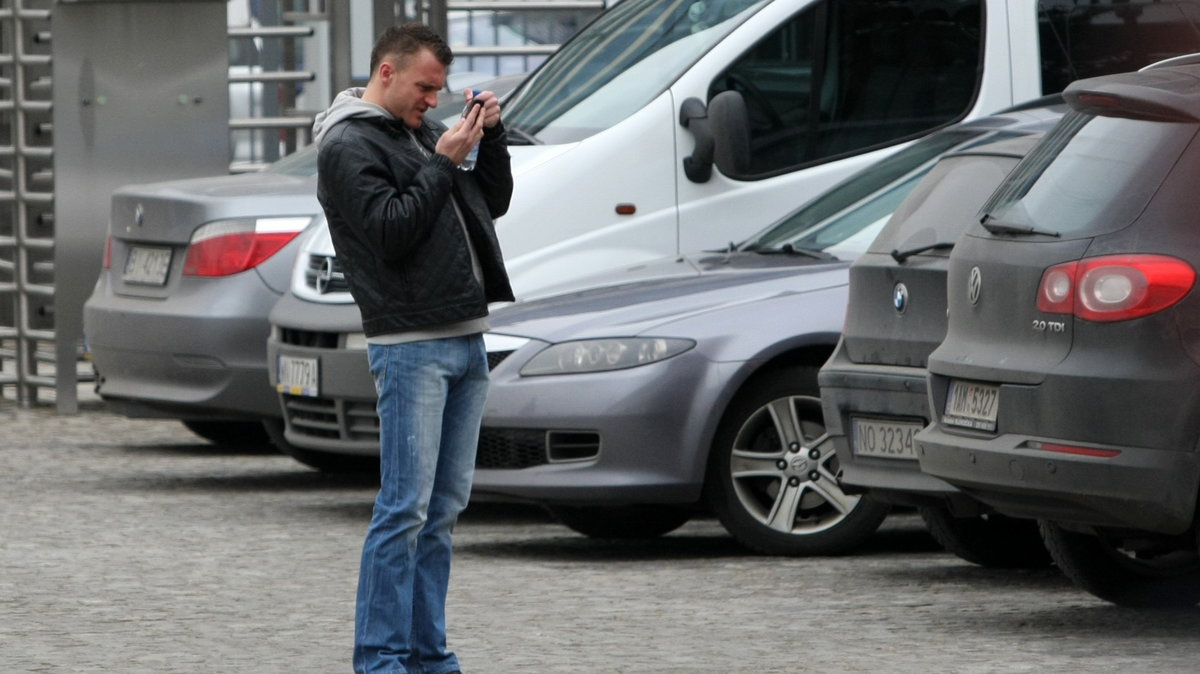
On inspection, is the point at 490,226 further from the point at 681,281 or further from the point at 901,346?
the point at 681,281

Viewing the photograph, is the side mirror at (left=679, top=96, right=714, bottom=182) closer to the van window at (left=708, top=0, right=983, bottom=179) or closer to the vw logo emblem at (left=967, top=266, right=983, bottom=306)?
the van window at (left=708, top=0, right=983, bottom=179)

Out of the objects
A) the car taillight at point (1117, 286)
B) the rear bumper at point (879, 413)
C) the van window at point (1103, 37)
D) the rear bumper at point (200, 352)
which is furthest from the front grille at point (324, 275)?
the car taillight at point (1117, 286)

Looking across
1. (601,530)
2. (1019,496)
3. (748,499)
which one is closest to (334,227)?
(1019,496)

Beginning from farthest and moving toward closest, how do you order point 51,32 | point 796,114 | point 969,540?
Result: 1. point 51,32
2. point 796,114
3. point 969,540

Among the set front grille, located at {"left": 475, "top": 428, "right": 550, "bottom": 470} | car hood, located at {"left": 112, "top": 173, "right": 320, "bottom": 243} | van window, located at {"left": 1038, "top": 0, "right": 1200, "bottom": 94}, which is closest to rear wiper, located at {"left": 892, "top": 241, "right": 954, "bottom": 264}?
front grille, located at {"left": 475, "top": 428, "right": 550, "bottom": 470}

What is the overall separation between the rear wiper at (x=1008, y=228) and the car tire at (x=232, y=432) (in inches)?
261

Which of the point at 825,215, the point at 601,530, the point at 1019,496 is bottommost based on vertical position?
the point at 601,530

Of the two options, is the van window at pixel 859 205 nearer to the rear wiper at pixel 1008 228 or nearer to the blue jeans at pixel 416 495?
the rear wiper at pixel 1008 228

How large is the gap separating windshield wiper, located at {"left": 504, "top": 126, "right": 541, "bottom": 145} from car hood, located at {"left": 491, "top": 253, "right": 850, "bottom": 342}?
1595mm

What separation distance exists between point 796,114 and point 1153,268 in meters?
4.53

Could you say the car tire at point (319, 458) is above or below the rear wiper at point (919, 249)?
below

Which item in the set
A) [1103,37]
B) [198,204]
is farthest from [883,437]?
[198,204]

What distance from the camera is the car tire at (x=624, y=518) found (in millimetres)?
9086

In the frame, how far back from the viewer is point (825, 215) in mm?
9266
